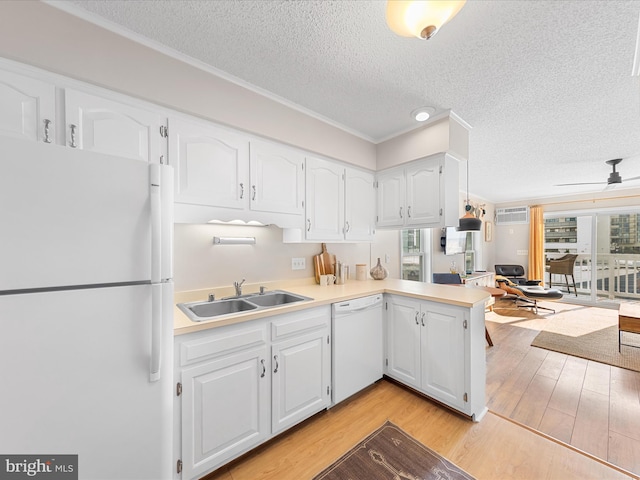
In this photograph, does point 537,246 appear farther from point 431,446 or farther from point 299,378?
point 299,378

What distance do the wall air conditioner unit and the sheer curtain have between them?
9.6 inches

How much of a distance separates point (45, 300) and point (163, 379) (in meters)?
0.52

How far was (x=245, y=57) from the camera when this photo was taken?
1.64 meters

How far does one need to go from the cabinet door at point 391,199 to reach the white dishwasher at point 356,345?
34.7 inches

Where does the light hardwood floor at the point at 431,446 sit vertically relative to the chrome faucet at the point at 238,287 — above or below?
below

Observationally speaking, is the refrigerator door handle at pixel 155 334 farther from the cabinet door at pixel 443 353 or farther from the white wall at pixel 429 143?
the white wall at pixel 429 143

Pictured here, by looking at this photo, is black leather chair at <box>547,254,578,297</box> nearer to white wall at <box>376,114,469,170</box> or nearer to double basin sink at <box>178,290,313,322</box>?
white wall at <box>376,114,469,170</box>

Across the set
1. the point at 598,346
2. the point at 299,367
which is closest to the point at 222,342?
the point at 299,367

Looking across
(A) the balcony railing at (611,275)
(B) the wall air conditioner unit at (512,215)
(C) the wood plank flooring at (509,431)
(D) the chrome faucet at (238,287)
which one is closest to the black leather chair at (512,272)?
(A) the balcony railing at (611,275)

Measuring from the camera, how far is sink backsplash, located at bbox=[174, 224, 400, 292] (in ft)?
6.19

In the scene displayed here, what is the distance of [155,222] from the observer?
105 cm

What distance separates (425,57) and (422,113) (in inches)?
27.3

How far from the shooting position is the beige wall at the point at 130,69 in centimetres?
119

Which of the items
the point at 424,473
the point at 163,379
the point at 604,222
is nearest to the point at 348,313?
the point at 424,473
